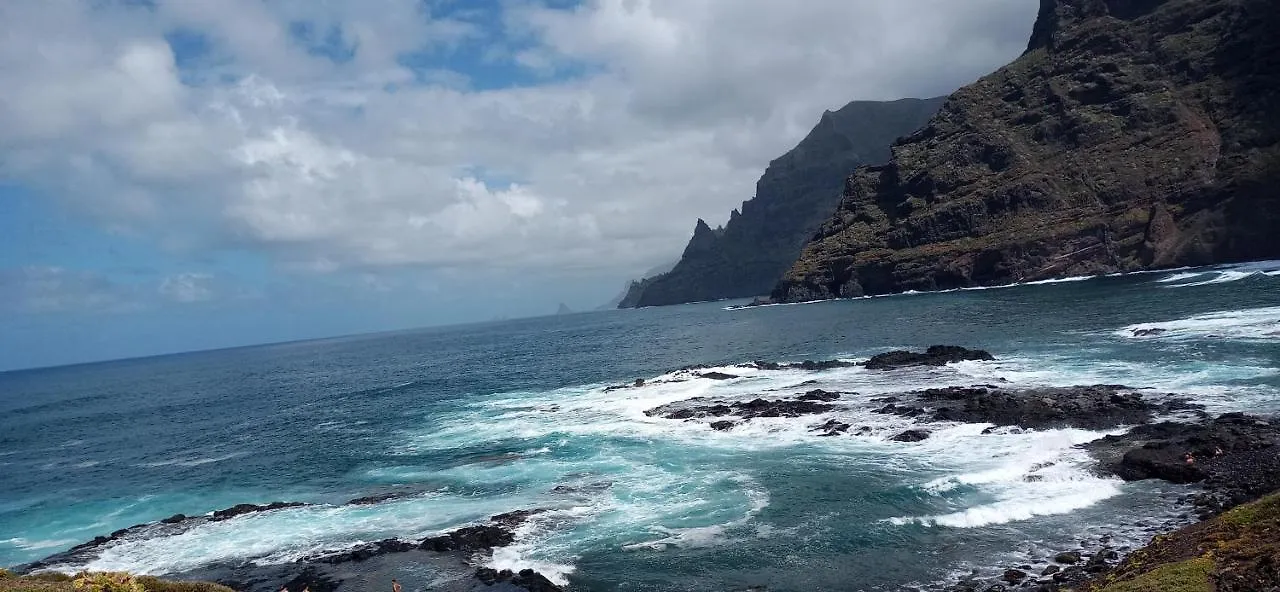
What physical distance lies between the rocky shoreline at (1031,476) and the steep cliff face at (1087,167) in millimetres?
104922

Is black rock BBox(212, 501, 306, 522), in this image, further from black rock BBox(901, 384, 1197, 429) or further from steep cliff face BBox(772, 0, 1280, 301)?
steep cliff face BBox(772, 0, 1280, 301)

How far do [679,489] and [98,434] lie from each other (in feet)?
277

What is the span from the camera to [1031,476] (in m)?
30.0

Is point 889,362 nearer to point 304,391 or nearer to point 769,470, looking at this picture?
point 769,470

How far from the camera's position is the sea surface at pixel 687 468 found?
2623cm

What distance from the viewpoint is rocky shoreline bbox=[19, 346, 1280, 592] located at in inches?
906

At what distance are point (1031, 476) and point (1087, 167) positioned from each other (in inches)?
5370

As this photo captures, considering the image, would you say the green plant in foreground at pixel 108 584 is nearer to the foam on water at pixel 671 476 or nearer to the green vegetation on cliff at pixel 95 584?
the green vegetation on cliff at pixel 95 584

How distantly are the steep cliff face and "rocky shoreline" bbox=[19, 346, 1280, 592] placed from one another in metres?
105

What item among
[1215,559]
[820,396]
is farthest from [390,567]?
[820,396]

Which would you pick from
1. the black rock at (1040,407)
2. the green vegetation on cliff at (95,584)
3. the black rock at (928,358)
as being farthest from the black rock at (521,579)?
the black rock at (928,358)

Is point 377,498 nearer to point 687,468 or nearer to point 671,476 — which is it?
point 671,476

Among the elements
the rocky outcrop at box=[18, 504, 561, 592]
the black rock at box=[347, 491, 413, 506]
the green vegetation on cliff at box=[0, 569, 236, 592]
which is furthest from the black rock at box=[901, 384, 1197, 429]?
the green vegetation on cliff at box=[0, 569, 236, 592]

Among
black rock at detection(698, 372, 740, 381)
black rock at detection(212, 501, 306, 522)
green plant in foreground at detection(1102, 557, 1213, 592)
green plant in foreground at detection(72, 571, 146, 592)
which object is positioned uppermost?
green plant in foreground at detection(72, 571, 146, 592)
